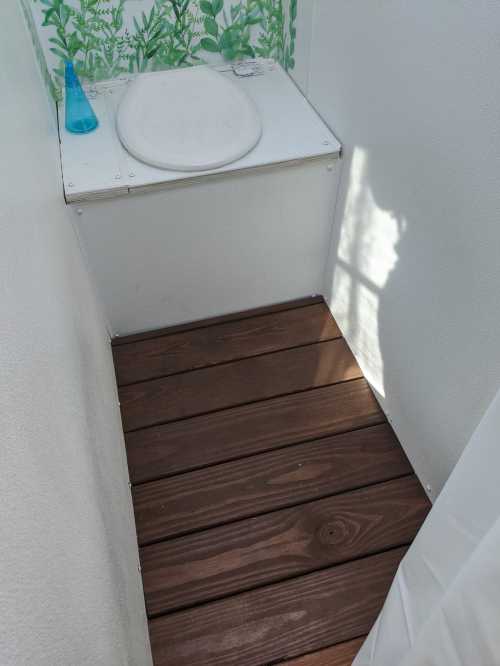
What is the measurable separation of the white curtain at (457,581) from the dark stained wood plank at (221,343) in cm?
85

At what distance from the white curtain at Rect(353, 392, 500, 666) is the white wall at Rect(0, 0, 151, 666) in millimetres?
412

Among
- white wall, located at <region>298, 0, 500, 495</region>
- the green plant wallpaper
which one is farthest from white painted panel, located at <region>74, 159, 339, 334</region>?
the green plant wallpaper

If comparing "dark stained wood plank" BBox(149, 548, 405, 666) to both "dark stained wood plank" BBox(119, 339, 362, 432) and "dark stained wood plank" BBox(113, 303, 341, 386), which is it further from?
"dark stained wood plank" BBox(113, 303, 341, 386)

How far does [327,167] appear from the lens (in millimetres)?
1519

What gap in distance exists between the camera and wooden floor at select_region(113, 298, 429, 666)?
124 cm

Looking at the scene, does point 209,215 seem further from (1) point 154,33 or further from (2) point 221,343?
(1) point 154,33

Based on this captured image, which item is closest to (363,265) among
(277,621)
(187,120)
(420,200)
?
(420,200)

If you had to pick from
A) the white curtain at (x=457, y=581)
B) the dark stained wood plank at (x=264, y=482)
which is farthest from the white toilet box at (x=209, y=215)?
the white curtain at (x=457, y=581)

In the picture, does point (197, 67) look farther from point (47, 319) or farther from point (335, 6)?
point (47, 319)

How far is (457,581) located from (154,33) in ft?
5.30

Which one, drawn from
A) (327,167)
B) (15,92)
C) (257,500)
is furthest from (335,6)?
(257,500)

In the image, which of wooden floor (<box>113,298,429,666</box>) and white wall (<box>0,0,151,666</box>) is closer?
white wall (<box>0,0,151,666</box>)

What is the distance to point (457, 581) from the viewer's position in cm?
66

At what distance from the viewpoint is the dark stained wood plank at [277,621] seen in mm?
1204
